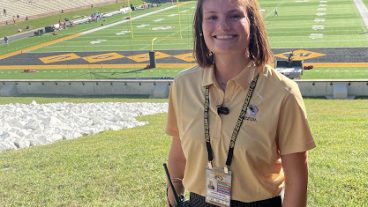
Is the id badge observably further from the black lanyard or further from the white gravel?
the white gravel

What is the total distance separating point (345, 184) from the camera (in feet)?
12.7

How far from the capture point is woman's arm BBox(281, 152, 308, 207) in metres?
1.96

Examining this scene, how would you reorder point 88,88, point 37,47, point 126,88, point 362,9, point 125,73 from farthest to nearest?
point 362,9 → point 37,47 → point 125,73 → point 88,88 → point 126,88

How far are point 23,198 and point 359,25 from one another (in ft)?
93.7

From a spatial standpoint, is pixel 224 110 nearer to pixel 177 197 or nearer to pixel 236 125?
pixel 236 125

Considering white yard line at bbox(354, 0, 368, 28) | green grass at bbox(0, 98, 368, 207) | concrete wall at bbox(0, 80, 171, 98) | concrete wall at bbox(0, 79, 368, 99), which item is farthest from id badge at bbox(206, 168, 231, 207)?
white yard line at bbox(354, 0, 368, 28)

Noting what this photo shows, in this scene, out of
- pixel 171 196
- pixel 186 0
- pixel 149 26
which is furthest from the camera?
pixel 186 0

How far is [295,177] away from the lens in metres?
1.96

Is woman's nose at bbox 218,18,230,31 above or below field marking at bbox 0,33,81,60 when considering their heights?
above

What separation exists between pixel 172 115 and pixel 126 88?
1640 cm

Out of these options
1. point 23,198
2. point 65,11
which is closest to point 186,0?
point 65,11

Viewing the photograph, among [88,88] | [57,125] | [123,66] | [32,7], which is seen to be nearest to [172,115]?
[57,125]

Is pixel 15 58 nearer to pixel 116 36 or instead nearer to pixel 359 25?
pixel 116 36

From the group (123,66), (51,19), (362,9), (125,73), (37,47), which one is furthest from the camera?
(51,19)
